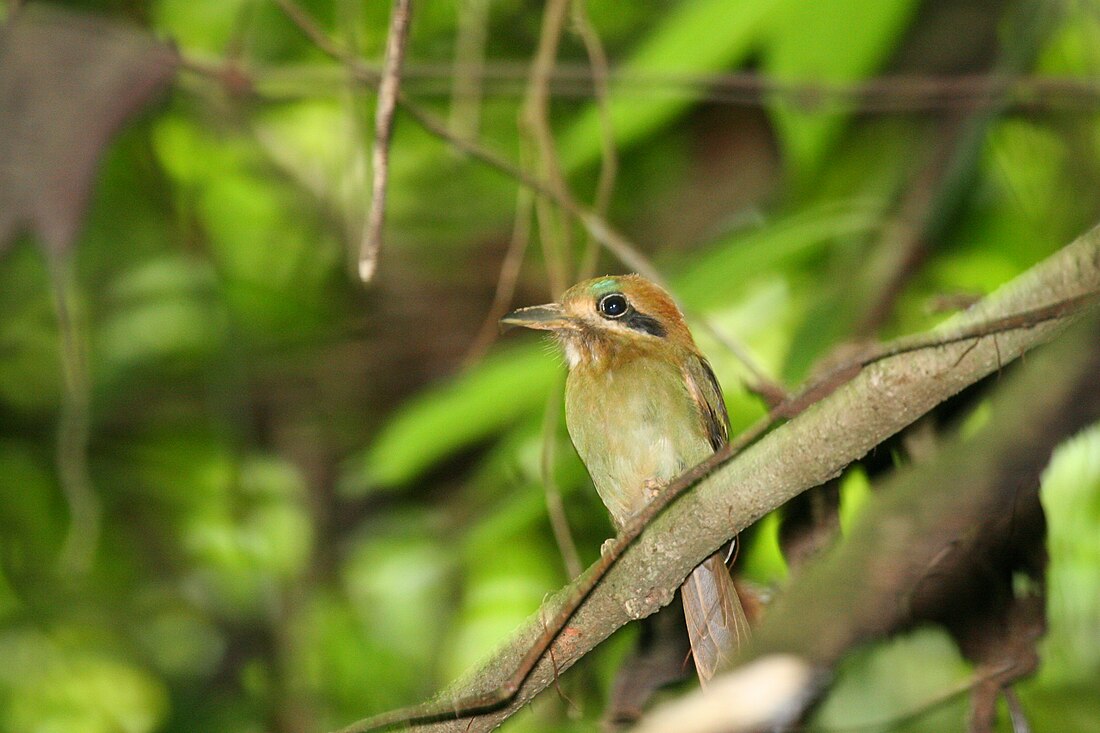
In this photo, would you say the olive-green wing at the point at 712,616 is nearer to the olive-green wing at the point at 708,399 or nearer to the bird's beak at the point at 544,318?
the olive-green wing at the point at 708,399

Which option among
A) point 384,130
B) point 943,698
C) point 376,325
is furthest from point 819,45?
point 376,325

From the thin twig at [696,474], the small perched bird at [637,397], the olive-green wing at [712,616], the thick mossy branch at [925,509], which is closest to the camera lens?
the thick mossy branch at [925,509]

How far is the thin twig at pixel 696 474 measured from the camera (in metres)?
1.61

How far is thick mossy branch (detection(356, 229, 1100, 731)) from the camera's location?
165cm

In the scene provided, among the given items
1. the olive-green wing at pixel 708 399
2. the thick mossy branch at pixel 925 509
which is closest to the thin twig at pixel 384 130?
the olive-green wing at pixel 708 399

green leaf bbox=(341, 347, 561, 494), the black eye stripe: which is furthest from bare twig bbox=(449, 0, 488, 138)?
the black eye stripe

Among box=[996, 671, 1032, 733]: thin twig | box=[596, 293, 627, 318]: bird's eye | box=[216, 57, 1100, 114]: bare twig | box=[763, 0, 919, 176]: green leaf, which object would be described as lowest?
box=[996, 671, 1032, 733]: thin twig

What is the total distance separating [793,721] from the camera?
211 cm

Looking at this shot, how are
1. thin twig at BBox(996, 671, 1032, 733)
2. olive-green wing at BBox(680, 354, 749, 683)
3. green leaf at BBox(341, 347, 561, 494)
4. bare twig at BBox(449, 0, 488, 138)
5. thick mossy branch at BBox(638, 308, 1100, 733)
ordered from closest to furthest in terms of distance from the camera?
thick mossy branch at BBox(638, 308, 1100, 733), thin twig at BBox(996, 671, 1032, 733), olive-green wing at BBox(680, 354, 749, 683), green leaf at BBox(341, 347, 561, 494), bare twig at BBox(449, 0, 488, 138)

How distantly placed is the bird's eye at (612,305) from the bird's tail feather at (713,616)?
703mm

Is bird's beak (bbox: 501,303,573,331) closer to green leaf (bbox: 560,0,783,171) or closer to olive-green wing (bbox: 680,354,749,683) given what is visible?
olive-green wing (bbox: 680,354,749,683)

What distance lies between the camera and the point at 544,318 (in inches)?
121

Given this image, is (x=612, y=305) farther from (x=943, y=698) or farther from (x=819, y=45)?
(x=943, y=698)

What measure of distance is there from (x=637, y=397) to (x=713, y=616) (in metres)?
0.55
